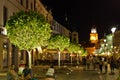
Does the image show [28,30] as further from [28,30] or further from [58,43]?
[58,43]

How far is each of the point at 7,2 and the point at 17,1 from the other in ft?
21.3

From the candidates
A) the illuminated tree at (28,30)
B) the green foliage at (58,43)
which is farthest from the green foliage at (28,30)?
the green foliage at (58,43)

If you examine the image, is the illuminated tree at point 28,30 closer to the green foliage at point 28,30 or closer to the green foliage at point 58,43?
the green foliage at point 28,30

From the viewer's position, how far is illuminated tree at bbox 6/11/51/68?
3025 cm

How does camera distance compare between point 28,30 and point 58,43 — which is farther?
point 58,43

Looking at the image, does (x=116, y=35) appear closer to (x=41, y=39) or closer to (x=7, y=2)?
(x=7, y=2)

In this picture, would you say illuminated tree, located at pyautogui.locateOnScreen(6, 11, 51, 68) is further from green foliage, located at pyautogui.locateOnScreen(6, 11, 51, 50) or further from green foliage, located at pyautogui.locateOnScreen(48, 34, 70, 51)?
green foliage, located at pyautogui.locateOnScreen(48, 34, 70, 51)

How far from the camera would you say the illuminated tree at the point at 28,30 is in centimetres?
3025

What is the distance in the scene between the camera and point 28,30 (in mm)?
30266

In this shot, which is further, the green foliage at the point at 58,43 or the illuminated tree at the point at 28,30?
the green foliage at the point at 58,43

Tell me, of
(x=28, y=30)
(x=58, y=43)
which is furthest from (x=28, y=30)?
(x=58, y=43)

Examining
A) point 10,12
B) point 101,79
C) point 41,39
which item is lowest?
point 101,79

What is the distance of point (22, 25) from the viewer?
30328 mm

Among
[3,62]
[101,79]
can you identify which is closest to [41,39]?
[101,79]
